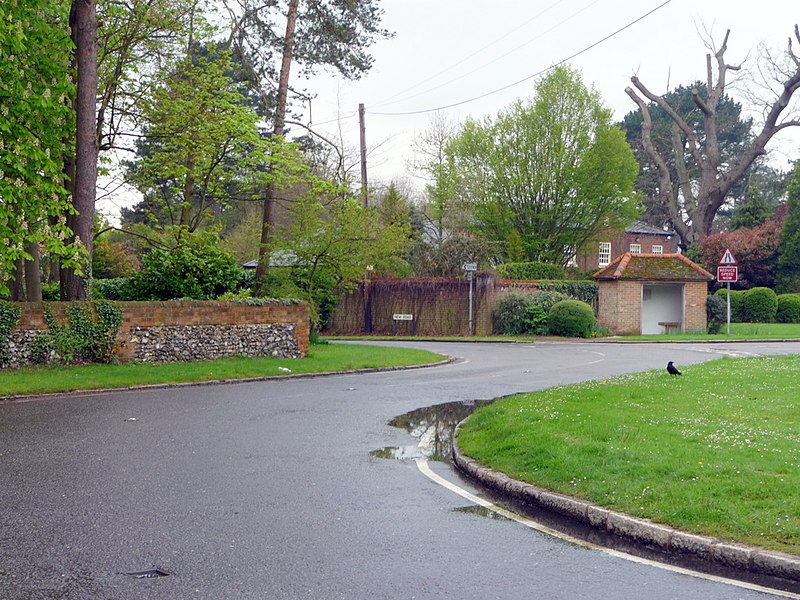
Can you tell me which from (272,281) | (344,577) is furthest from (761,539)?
(272,281)

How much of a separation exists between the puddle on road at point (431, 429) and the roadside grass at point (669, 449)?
0.36 metres

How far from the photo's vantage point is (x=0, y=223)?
15.4 metres

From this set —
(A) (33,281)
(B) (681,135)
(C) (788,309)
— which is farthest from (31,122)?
(B) (681,135)

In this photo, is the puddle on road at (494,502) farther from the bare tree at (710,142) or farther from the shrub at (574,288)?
the bare tree at (710,142)

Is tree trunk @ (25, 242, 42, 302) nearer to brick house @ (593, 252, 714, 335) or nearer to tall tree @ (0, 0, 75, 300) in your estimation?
tall tree @ (0, 0, 75, 300)

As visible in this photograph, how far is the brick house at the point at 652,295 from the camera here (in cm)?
3806

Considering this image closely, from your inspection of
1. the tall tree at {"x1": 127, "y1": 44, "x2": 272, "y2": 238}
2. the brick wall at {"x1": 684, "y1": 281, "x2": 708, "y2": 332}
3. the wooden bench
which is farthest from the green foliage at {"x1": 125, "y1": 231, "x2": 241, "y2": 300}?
the brick wall at {"x1": 684, "y1": 281, "x2": 708, "y2": 332}

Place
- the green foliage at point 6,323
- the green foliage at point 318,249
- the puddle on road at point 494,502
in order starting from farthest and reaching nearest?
the green foliage at point 318,249, the green foliage at point 6,323, the puddle on road at point 494,502

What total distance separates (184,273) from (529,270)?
21804 mm

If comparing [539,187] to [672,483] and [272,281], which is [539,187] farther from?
[672,483]

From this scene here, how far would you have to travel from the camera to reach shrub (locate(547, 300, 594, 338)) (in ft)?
115

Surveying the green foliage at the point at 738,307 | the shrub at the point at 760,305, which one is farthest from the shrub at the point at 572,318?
the shrub at the point at 760,305

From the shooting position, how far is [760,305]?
42875mm

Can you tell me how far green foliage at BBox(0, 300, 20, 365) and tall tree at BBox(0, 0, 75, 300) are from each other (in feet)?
1.85
